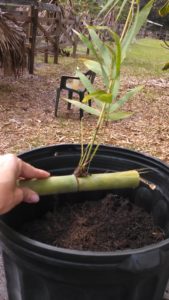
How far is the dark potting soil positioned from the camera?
3.60 feet

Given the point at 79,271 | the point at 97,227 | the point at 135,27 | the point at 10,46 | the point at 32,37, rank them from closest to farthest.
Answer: the point at 79,271 → the point at 135,27 → the point at 97,227 → the point at 10,46 → the point at 32,37

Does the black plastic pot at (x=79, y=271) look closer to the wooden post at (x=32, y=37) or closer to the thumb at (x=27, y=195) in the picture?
the thumb at (x=27, y=195)

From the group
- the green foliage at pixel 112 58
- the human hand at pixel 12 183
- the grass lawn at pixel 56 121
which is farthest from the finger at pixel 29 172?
the grass lawn at pixel 56 121

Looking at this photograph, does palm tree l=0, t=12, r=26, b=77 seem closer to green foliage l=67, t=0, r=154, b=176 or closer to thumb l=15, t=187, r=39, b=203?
green foliage l=67, t=0, r=154, b=176

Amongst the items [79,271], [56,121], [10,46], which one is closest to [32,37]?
[10,46]

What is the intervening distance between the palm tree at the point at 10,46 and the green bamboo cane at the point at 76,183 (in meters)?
3.73

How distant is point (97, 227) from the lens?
1156mm

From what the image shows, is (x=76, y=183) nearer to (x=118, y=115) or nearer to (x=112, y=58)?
(x=118, y=115)

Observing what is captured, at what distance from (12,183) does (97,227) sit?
35 cm

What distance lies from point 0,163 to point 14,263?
10.6 inches

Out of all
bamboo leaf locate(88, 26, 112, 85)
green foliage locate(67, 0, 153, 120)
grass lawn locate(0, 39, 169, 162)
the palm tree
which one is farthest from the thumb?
the palm tree

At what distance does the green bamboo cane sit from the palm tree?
3.73 metres

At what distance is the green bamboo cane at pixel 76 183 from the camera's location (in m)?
1.01

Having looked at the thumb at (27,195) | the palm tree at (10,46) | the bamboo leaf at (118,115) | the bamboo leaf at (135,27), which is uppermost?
the bamboo leaf at (135,27)
